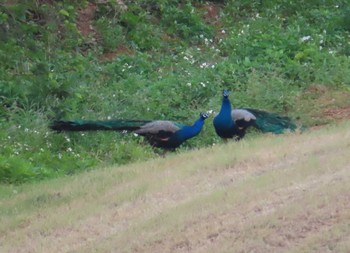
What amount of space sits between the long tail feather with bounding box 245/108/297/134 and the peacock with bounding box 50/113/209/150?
703mm

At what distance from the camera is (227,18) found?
1916cm

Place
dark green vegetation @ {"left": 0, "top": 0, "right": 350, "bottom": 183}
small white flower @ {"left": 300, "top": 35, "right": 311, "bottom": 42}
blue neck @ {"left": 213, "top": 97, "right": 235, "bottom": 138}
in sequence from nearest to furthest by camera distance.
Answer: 1. blue neck @ {"left": 213, "top": 97, "right": 235, "bottom": 138}
2. dark green vegetation @ {"left": 0, "top": 0, "right": 350, "bottom": 183}
3. small white flower @ {"left": 300, "top": 35, "right": 311, "bottom": 42}

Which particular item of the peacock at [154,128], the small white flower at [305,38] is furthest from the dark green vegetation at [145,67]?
the peacock at [154,128]

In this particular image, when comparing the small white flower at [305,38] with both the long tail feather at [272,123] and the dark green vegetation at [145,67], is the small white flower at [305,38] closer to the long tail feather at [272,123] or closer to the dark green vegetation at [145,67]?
the dark green vegetation at [145,67]

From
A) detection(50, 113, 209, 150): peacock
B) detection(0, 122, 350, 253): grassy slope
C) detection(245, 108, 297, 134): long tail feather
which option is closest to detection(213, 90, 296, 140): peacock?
detection(245, 108, 297, 134): long tail feather

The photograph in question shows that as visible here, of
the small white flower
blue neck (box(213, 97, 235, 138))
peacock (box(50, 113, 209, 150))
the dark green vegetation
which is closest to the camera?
blue neck (box(213, 97, 235, 138))

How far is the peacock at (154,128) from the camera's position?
12.0 meters

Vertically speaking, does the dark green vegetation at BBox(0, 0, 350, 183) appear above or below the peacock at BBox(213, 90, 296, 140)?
below

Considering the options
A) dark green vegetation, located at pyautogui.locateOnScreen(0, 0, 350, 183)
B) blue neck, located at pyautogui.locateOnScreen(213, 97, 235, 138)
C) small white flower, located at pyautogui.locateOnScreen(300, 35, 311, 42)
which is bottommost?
dark green vegetation, located at pyautogui.locateOnScreen(0, 0, 350, 183)

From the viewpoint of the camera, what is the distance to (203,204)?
26.5 ft

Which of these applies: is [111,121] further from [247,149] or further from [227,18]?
[227,18]

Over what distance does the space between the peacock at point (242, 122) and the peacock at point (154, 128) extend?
0.35 meters

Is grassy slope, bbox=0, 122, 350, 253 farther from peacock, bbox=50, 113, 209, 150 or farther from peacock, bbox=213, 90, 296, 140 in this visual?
peacock, bbox=50, 113, 209, 150

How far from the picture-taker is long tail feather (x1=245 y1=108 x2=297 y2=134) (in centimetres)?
1226
